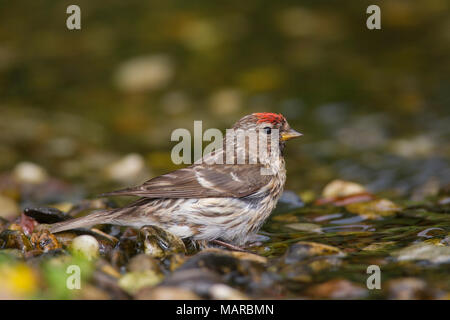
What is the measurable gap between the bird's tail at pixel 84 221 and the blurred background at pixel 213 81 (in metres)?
2.40

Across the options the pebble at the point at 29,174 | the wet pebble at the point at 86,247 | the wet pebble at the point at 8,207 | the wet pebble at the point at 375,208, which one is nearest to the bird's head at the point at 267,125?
the wet pebble at the point at 375,208

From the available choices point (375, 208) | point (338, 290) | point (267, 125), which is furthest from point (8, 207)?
point (338, 290)

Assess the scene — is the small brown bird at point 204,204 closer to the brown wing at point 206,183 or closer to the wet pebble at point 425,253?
the brown wing at point 206,183

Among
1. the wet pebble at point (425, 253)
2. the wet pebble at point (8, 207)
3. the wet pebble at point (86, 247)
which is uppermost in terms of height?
the wet pebble at point (8, 207)

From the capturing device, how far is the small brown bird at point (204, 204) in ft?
16.0

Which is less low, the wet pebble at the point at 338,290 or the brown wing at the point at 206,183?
the brown wing at the point at 206,183

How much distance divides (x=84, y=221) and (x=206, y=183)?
1.00 meters

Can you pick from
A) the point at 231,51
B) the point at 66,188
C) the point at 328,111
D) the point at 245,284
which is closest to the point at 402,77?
the point at 328,111

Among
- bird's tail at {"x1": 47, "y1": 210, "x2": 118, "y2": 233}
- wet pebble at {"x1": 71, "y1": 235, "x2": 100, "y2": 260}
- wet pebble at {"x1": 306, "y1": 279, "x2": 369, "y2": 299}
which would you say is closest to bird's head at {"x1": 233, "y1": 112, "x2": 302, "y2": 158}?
bird's tail at {"x1": 47, "y1": 210, "x2": 118, "y2": 233}

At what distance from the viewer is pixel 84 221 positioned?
4.70m

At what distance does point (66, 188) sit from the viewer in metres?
7.07

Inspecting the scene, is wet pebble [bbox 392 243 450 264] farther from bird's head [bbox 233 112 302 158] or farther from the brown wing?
bird's head [bbox 233 112 302 158]

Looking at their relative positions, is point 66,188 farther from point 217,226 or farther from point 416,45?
point 416,45

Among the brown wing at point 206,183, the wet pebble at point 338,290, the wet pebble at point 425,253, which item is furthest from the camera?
the brown wing at point 206,183
